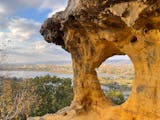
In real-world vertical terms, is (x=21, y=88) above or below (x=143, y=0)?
below

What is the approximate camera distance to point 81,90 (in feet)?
31.5

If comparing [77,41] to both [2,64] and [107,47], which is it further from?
[2,64]

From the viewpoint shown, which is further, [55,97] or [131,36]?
[55,97]

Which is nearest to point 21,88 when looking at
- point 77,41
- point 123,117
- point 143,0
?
point 77,41

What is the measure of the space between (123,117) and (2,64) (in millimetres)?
11019

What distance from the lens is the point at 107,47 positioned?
8352mm

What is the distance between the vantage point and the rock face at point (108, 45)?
5694 millimetres

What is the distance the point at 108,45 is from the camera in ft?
27.1

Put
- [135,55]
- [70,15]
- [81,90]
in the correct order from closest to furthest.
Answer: [135,55] < [70,15] < [81,90]

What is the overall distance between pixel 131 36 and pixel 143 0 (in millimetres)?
1964

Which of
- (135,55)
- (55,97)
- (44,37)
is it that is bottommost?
(55,97)

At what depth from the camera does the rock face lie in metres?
5.69

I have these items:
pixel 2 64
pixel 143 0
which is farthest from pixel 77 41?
pixel 2 64

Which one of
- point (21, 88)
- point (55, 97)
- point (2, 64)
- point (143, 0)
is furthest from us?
point (55, 97)
